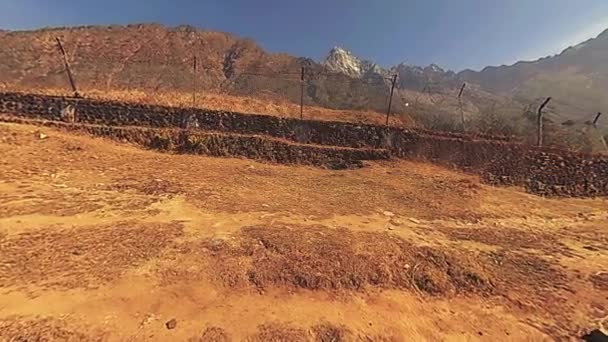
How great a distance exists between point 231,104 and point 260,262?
43.7 feet

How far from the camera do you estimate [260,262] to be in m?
6.32

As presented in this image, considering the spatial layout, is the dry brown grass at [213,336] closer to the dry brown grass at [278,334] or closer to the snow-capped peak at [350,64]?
the dry brown grass at [278,334]

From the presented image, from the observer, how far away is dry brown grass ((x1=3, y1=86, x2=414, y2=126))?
1639 cm

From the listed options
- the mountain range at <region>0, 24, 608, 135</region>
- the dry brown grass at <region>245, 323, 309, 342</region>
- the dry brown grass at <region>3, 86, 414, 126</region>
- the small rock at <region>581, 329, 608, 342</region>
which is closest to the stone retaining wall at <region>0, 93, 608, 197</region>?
the dry brown grass at <region>3, 86, 414, 126</region>

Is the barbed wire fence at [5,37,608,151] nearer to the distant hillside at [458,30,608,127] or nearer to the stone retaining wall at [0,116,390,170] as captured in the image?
the stone retaining wall at [0,116,390,170]

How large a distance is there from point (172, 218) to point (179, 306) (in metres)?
3.07

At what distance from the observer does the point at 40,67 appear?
2134 centimetres

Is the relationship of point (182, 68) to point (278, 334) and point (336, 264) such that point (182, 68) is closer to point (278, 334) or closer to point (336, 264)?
point (336, 264)

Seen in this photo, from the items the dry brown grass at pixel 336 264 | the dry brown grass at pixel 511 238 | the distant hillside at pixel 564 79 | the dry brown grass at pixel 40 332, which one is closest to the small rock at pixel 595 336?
the dry brown grass at pixel 336 264

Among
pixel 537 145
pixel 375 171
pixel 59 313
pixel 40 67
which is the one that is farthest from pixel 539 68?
pixel 59 313

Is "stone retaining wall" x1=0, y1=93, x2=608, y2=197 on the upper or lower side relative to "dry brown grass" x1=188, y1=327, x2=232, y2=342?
upper

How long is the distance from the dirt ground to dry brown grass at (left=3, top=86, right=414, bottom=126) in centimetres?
550

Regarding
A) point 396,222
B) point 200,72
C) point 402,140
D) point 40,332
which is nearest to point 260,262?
point 40,332

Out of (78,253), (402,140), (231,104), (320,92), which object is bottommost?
(78,253)
